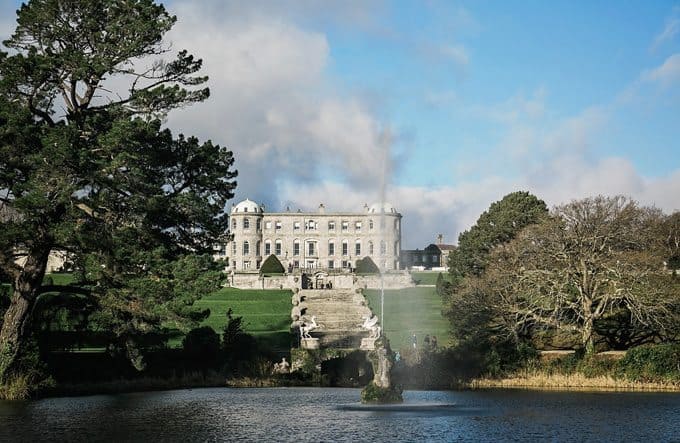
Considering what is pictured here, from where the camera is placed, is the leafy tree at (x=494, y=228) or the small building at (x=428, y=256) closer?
the leafy tree at (x=494, y=228)

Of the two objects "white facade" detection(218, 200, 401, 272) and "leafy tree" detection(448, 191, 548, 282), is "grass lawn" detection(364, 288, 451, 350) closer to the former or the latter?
"leafy tree" detection(448, 191, 548, 282)

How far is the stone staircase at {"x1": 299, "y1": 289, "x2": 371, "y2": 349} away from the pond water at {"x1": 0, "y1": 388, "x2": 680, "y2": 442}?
1520 centimetres

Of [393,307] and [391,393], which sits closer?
[391,393]

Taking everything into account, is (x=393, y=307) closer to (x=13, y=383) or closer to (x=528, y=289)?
(x=528, y=289)

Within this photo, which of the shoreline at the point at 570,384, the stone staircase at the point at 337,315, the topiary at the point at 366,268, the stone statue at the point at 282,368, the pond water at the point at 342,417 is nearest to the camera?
the pond water at the point at 342,417

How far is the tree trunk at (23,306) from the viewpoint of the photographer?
90.0 ft

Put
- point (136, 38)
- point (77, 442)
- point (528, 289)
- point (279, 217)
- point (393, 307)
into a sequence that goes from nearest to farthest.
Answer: point (77, 442) < point (136, 38) < point (528, 289) < point (393, 307) < point (279, 217)

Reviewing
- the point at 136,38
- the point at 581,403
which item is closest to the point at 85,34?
the point at 136,38

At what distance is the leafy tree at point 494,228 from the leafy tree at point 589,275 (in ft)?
62.5

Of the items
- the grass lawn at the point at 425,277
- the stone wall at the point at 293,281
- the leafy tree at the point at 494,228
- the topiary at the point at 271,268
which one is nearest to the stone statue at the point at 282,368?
the leafy tree at the point at 494,228

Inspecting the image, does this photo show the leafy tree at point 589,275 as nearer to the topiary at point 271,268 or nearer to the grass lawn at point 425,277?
the grass lawn at point 425,277

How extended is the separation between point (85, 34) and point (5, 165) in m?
4.75

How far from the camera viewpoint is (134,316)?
26672 millimetres

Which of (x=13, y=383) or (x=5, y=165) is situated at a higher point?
(x=5, y=165)
